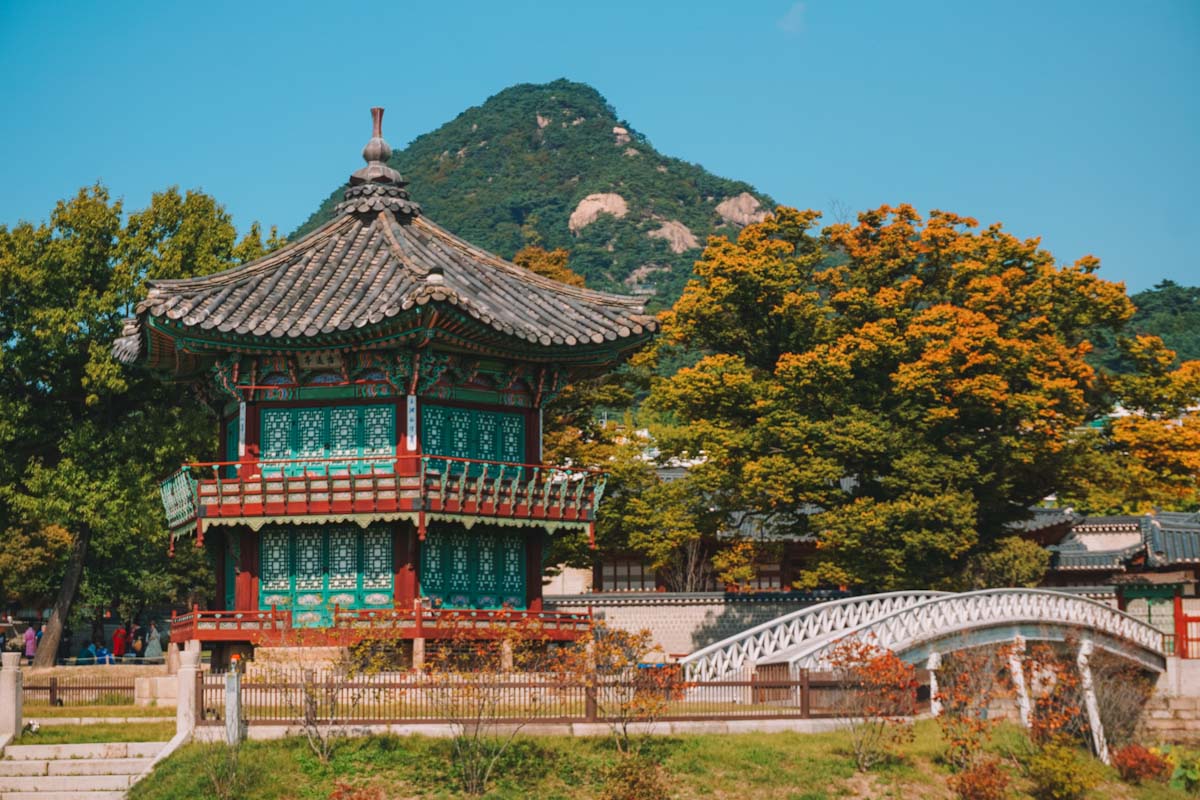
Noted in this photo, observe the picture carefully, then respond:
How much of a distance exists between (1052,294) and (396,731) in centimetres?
2805

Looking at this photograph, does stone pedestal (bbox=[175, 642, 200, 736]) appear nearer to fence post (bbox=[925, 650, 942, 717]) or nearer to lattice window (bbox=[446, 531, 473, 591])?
lattice window (bbox=[446, 531, 473, 591])

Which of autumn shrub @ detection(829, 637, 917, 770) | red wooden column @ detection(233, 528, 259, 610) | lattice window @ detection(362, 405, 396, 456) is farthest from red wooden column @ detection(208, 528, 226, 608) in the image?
autumn shrub @ detection(829, 637, 917, 770)

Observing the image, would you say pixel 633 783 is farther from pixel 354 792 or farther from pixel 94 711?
pixel 94 711

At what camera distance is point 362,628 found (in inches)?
1446

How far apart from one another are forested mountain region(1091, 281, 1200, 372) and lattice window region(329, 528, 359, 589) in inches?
3174

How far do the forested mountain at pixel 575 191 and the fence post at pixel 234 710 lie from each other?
355 ft

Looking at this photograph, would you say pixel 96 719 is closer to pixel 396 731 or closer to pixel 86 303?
pixel 396 731

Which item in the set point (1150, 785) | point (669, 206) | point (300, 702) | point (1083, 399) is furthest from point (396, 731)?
point (669, 206)

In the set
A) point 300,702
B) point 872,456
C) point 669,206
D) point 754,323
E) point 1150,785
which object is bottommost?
point 1150,785

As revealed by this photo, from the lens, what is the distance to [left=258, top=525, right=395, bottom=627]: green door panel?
133 ft

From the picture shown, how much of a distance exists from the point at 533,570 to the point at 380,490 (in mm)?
5512

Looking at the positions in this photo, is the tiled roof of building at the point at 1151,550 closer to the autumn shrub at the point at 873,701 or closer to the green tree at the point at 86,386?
the autumn shrub at the point at 873,701

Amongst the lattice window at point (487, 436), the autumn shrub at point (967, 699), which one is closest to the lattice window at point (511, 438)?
the lattice window at point (487, 436)

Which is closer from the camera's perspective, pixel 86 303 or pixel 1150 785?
pixel 1150 785
